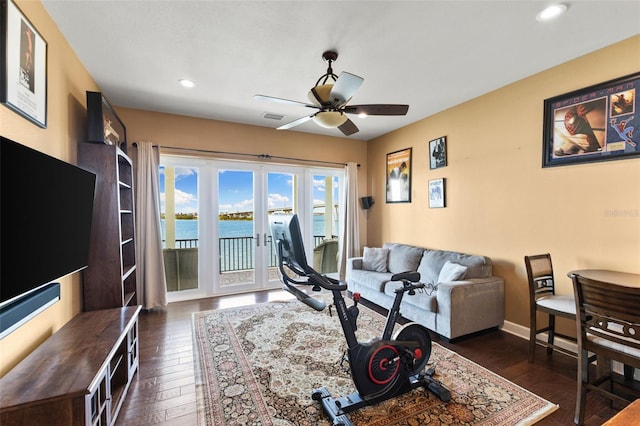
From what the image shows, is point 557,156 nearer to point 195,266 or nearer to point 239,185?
point 239,185

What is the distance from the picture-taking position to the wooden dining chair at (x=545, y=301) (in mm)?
2416

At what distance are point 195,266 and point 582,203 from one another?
502 centimetres

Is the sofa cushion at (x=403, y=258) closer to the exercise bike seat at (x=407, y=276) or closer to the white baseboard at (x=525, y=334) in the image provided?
the white baseboard at (x=525, y=334)

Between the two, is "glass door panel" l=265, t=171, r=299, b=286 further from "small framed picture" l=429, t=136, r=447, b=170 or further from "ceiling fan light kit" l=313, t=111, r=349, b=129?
"ceiling fan light kit" l=313, t=111, r=349, b=129

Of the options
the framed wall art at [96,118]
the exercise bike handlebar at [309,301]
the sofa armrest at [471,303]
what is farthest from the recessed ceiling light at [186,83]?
the sofa armrest at [471,303]

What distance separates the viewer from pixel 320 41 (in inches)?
95.4

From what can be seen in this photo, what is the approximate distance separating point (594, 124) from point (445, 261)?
207 cm

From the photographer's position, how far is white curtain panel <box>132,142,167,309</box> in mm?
3943

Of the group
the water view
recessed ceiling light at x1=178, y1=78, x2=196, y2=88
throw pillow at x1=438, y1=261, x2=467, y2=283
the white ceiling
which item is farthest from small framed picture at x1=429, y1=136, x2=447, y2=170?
recessed ceiling light at x1=178, y1=78, x2=196, y2=88

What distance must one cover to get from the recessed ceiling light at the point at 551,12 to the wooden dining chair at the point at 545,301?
199 centimetres

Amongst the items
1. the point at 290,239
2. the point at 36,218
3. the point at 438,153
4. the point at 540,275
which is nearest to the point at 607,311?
the point at 540,275

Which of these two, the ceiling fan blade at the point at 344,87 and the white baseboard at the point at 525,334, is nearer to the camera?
the ceiling fan blade at the point at 344,87

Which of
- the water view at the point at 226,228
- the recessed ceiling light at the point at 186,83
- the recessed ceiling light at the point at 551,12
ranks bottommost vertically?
the water view at the point at 226,228

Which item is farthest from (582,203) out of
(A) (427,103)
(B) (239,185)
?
(B) (239,185)
